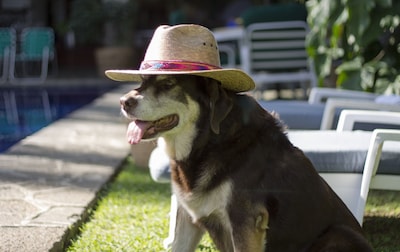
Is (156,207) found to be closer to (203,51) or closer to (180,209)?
(180,209)

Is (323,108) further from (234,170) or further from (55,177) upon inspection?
(234,170)

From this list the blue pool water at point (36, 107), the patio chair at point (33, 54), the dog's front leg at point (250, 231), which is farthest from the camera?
the patio chair at point (33, 54)

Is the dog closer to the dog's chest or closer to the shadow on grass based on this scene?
the dog's chest

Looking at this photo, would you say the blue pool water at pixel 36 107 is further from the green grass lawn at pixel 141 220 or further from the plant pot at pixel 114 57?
the green grass lawn at pixel 141 220

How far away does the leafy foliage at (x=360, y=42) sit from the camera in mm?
6406

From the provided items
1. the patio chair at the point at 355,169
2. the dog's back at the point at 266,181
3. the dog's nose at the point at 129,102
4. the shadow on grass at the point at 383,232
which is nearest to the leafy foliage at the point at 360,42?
the shadow on grass at the point at 383,232

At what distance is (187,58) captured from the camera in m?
2.90

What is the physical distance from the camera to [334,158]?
370 cm

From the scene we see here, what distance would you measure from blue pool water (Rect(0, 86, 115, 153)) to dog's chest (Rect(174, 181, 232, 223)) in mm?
5489

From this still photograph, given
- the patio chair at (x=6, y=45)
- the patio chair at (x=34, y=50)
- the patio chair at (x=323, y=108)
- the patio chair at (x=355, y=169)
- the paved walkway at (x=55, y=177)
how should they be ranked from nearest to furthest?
1. the patio chair at (x=355, y=169)
2. the paved walkway at (x=55, y=177)
3. the patio chair at (x=323, y=108)
4. the patio chair at (x=34, y=50)
5. the patio chair at (x=6, y=45)

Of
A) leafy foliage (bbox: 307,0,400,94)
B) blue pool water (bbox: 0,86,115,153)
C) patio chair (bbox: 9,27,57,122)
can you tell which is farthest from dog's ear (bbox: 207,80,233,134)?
patio chair (bbox: 9,27,57,122)

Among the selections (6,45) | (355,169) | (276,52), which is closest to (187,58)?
(355,169)

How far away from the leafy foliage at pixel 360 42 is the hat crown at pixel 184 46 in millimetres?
3663

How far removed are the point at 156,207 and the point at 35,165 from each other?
4.81ft
